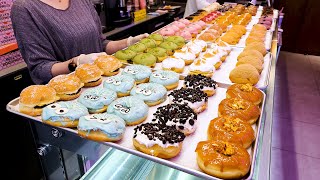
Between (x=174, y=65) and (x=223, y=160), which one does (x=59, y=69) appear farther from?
(x=223, y=160)

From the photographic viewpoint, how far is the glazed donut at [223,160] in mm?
1140

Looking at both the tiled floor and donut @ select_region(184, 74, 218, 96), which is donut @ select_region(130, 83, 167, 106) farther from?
A: the tiled floor

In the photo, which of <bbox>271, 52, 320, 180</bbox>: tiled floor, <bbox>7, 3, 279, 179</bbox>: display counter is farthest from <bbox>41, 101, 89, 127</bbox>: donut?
<bbox>271, 52, 320, 180</bbox>: tiled floor

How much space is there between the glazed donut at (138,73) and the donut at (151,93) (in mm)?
180

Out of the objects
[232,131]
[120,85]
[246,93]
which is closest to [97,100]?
[120,85]

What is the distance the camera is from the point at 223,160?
1.16 m

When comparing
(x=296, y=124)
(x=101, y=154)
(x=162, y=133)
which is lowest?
(x=296, y=124)

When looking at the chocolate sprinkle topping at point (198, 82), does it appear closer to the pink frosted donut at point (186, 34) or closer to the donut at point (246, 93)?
the donut at point (246, 93)

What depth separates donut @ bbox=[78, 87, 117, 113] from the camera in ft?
5.40

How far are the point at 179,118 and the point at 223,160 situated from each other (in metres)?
0.37

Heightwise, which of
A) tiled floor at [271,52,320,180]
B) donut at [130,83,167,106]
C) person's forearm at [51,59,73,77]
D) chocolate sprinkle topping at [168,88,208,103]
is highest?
person's forearm at [51,59,73,77]

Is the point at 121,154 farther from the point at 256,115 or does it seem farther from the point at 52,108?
the point at 256,115

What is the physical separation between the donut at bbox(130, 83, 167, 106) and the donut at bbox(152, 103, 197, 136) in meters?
0.20

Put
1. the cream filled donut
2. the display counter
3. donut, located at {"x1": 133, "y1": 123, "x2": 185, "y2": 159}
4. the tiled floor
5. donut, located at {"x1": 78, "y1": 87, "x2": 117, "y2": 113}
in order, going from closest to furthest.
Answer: donut, located at {"x1": 133, "y1": 123, "x2": 185, "y2": 159} < the display counter < donut, located at {"x1": 78, "y1": 87, "x2": 117, "y2": 113} < the cream filled donut < the tiled floor
